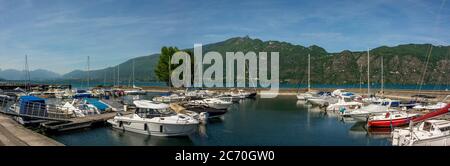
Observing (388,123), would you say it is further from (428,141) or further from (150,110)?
(150,110)

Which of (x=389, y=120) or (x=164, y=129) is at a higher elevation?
(x=389, y=120)

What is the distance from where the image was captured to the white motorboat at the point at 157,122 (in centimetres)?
2905

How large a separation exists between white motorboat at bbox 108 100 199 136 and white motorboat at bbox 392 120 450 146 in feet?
51.6

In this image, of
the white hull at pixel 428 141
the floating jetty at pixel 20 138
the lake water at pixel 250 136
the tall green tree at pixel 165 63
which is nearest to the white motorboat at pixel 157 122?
the lake water at pixel 250 136

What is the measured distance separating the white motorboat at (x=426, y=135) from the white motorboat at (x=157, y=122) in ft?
51.6

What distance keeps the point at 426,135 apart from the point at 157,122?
1988cm

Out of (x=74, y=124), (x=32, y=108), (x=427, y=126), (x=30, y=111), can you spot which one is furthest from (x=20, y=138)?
(x=427, y=126)

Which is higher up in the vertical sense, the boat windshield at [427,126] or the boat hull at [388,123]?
the boat windshield at [427,126]

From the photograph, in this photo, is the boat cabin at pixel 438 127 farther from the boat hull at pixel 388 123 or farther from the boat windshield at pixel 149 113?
the boat windshield at pixel 149 113

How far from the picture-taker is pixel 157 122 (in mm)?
29188

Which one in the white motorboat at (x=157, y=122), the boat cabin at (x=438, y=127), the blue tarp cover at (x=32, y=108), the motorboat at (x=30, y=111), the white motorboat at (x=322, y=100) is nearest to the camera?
the boat cabin at (x=438, y=127)
